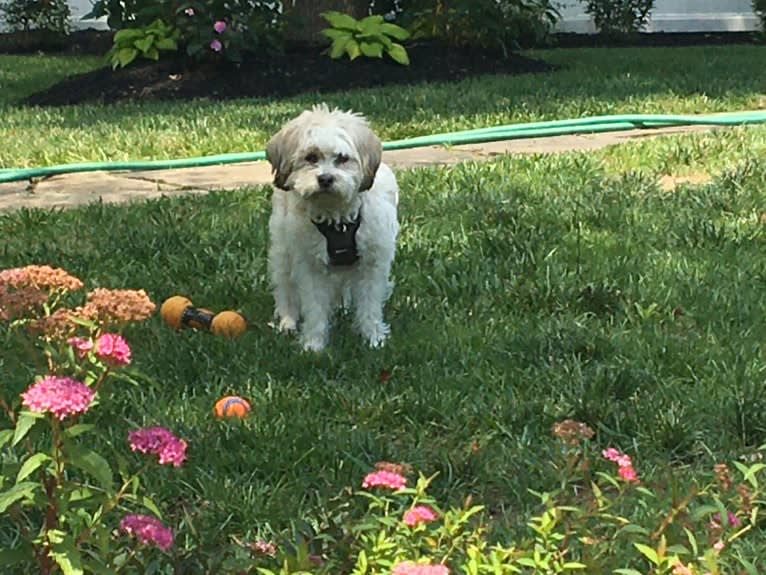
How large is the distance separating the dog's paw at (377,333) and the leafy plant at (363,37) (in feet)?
24.8

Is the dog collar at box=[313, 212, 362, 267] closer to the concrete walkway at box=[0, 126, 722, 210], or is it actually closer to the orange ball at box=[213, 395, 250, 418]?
the orange ball at box=[213, 395, 250, 418]

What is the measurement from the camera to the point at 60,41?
1644 cm

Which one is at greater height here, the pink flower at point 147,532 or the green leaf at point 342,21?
the green leaf at point 342,21

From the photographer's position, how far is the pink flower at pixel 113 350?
5.66 ft

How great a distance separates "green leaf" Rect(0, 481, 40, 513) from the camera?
1678 mm

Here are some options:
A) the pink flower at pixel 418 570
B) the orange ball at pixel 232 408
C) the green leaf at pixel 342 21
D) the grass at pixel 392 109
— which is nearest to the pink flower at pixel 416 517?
the pink flower at pixel 418 570

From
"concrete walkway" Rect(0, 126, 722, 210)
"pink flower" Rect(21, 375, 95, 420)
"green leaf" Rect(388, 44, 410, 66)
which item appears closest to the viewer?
"pink flower" Rect(21, 375, 95, 420)

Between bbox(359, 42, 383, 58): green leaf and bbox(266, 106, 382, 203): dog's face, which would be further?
bbox(359, 42, 383, 58): green leaf

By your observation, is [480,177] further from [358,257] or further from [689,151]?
[358,257]

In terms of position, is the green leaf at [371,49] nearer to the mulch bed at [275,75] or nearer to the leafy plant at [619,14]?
the mulch bed at [275,75]

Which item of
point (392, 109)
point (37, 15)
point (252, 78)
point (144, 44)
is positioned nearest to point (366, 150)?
point (392, 109)

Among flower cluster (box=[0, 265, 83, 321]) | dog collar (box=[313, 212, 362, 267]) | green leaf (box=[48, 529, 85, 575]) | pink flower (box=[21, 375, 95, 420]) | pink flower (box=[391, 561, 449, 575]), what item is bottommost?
dog collar (box=[313, 212, 362, 267])

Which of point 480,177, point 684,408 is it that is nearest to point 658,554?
point 684,408

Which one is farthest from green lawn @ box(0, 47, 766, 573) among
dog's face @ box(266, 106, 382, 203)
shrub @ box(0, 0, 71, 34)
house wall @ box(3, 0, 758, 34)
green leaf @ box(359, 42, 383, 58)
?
house wall @ box(3, 0, 758, 34)
